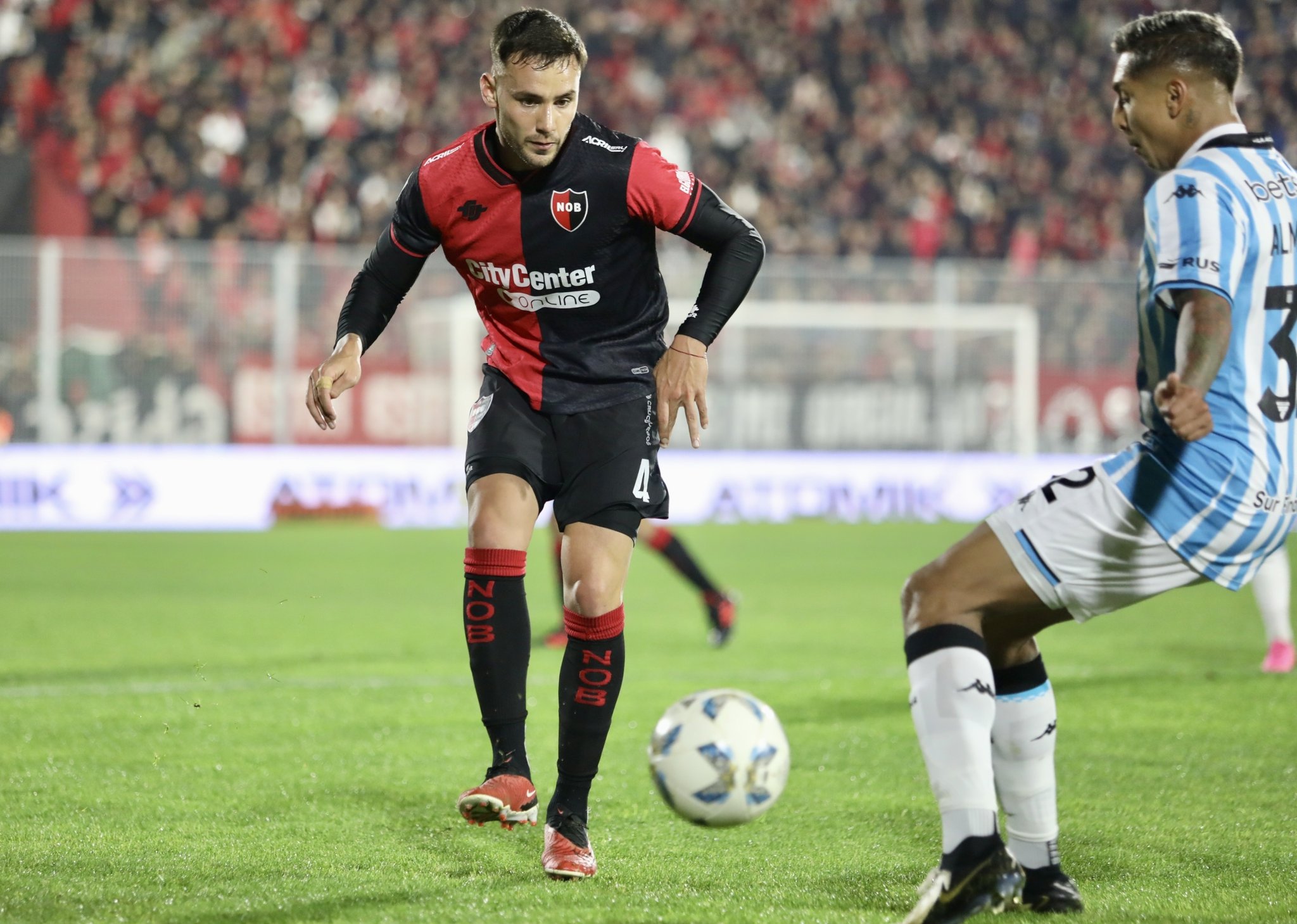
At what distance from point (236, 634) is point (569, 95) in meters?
5.34

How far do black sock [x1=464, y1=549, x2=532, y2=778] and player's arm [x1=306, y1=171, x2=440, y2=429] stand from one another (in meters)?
0.57

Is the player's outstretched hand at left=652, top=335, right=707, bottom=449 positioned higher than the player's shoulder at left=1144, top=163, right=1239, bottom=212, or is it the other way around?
the player's shoulder at left=1144, top=163, right=1239, bottom=212

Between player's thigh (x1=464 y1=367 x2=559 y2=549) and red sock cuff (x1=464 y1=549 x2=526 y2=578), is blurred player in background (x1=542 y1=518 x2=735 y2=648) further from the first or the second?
red sock cuff (x1=464 y1=549 x2=526 y2=578)

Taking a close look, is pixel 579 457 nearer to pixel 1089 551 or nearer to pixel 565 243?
pixel 565 243

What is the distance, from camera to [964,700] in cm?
311

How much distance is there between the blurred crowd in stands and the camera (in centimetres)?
1820

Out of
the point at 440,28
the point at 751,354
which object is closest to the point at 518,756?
the point at 751,354

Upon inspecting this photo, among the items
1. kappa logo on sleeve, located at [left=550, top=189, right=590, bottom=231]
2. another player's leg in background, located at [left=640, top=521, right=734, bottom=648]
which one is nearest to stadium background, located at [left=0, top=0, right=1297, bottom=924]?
another player's leg in background, located at [left=640, top=521, right=734, bottom=648]

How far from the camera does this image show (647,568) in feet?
42.6

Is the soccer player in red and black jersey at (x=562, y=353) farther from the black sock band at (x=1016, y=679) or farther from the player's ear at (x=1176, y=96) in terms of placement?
the player's ear at (x=1176, y=96)

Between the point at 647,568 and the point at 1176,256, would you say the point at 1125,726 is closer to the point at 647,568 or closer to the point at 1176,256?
the point at 1176,256

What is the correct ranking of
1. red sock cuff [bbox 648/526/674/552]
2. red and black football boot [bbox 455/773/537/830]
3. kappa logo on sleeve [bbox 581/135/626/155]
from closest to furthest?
1. red and black football boot [bbox 455/773/537/830]
2. kappa logo on sleeve [bbox 581/135/626/155]
3. red sock cuff [bbox 648/526/674/552]

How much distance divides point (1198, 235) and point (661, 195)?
1.47m

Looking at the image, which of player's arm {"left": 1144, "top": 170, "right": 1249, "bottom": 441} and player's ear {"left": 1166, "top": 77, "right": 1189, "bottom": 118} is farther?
player's ear {"left": 1166, "top": 77, "right": 1189, "bottom": 118}
